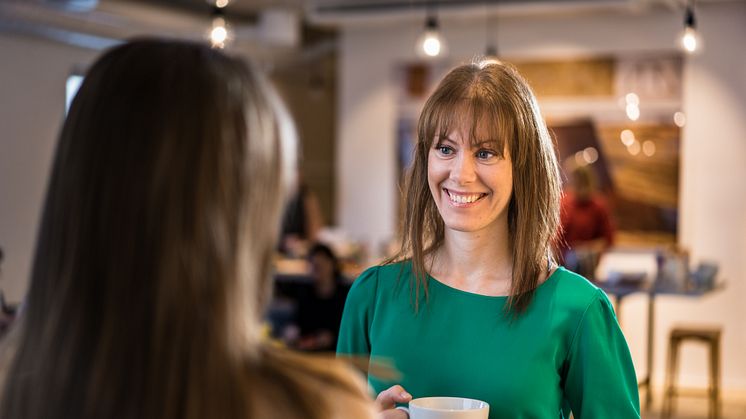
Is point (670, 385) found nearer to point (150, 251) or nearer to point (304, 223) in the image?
point (304, 223)

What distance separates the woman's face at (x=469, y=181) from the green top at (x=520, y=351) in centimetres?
12

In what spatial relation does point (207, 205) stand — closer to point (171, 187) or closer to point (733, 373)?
point (171, 187)

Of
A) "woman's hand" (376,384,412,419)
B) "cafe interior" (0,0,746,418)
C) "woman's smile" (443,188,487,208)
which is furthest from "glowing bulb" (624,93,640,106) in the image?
"woman's hand" (376,384,412,419)

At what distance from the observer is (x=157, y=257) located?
73 centimetres

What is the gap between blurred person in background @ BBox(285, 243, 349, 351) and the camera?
6.40 m

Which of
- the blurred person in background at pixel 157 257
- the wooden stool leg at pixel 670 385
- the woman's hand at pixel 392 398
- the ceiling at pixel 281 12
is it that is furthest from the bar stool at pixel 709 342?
the blurred person in background at pixel 157 257

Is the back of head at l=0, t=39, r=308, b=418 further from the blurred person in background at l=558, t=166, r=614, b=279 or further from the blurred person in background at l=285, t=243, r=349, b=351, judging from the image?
the blurred person in background at l=558, t=166, r=614, b=279

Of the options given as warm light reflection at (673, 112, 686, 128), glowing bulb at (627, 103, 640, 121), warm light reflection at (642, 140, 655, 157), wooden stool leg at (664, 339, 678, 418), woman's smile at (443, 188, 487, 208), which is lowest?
wooden stool leg at (664, 339, 678, 418)

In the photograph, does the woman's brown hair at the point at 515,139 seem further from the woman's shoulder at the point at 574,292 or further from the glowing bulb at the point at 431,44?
the glowing bulb at the point at 431,44

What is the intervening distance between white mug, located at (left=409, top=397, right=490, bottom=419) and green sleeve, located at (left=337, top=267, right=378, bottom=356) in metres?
0.36

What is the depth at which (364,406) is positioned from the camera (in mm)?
813

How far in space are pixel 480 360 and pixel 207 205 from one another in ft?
2.87

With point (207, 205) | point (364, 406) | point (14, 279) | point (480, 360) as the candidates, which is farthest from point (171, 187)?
point (14, 279)

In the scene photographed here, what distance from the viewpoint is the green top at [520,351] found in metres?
1.49
